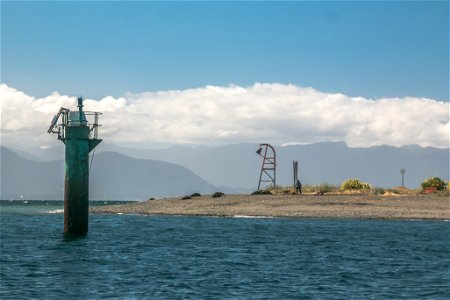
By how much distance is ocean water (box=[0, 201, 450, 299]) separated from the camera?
82.6ft

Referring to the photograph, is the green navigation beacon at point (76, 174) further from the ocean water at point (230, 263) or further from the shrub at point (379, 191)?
the shrub at point (379, 191)

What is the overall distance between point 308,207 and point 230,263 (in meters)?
36.8

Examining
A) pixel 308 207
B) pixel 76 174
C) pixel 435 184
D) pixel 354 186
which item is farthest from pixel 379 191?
pixel 76 174

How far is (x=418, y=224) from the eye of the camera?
5619 centimetres

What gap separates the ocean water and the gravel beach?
10280mm

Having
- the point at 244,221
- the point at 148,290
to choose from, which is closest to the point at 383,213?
the point at 244,221

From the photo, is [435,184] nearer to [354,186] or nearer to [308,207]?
[354,186]

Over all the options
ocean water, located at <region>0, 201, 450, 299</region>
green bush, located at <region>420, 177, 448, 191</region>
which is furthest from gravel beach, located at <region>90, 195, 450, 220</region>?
ocean water, located at <region>0, 201, 450, 299</region>

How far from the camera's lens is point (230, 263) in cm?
3262

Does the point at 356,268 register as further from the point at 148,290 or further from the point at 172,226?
the point at 172,226

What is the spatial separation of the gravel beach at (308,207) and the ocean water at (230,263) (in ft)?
33.7

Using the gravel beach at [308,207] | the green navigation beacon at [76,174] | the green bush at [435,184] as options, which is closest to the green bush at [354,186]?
the green bush at [435,184]

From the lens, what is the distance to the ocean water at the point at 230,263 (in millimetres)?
25188

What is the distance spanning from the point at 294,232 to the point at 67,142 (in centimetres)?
1774
